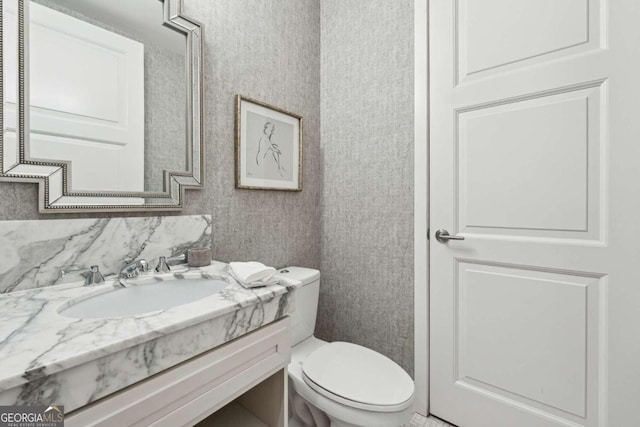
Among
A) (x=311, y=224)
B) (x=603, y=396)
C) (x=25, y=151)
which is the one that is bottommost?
(x=603, y=396)

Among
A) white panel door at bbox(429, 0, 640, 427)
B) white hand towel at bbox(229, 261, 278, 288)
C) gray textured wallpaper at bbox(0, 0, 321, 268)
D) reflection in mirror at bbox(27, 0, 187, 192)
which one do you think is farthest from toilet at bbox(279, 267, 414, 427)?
reflection in mirror at bbox(27, 0, 187, 192)

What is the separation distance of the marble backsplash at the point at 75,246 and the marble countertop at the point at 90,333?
47 mm

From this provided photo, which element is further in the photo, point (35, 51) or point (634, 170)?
point (634, 170)

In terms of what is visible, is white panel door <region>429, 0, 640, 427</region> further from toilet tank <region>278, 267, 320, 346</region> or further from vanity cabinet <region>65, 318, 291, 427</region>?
vanity cabinet <region>65, 318, 291, 427</region>

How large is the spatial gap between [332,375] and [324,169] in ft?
3.66

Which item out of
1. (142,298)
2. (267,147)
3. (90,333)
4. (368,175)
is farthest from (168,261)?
(368,175)

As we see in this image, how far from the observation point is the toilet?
38.6 inches

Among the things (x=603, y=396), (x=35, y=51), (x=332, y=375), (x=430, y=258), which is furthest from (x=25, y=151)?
(x=603, y=396)

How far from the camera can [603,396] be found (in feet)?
3.49

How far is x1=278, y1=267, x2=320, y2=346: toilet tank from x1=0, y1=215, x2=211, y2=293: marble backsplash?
21.3 inches

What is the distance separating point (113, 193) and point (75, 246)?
19 centimetres

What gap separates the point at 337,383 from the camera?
1.08 m

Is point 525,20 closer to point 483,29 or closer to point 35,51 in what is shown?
point 483,29

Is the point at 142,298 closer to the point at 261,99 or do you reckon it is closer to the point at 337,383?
the point at 337,383
